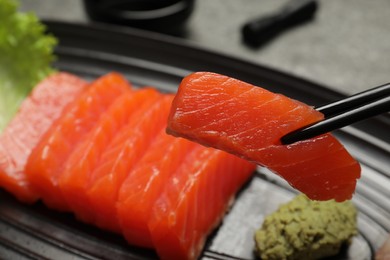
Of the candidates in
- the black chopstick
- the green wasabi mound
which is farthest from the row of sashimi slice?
the black chopstick

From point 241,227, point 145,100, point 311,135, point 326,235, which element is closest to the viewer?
point 311,135

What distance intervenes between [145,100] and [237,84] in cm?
106

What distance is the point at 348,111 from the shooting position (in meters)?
2.06

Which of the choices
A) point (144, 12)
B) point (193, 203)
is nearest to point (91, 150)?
point (193, 203)

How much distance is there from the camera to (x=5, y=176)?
2.97m

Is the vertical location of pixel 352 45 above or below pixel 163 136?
below

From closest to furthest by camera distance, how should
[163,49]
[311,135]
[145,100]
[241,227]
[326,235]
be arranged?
Result: [311,135]
[326,235]
[241,227]
[145,100]
[163,49]

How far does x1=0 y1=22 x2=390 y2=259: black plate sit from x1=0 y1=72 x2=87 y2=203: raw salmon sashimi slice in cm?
17

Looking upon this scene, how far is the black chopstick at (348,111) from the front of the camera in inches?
78.1

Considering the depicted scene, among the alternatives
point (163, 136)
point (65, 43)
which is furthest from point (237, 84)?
point (65, 43)

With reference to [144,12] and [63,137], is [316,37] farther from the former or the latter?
[63,137]

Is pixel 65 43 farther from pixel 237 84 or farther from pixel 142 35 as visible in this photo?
pixel 237 84

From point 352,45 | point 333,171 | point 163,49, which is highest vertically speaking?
point 333,171

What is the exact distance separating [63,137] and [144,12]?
5.67 feet
